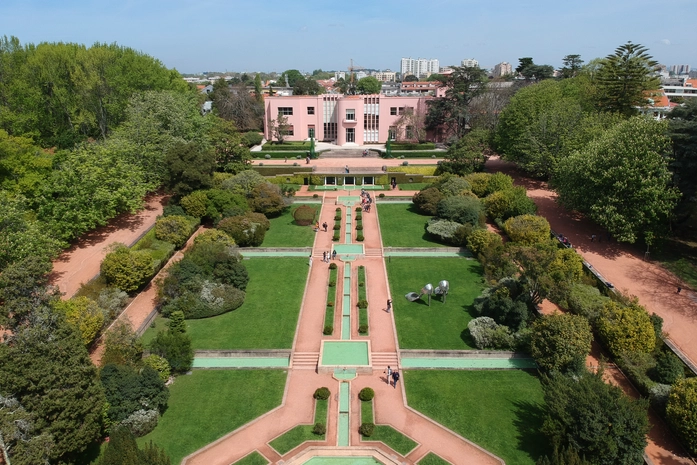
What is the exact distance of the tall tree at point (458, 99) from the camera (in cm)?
6669

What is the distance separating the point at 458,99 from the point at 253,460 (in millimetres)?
59003

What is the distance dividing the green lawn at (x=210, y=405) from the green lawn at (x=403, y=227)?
18.1 meters

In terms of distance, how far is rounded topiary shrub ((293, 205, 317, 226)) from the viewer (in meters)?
42.3

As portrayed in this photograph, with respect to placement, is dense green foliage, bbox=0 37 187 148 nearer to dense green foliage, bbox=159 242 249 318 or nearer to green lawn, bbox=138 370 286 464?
dense green foliage, bbox=159 242 249 318

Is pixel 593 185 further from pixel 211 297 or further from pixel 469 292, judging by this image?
pixel 211 297

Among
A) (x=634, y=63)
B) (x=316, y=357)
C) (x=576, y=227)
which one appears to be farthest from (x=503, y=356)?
(x=634, y=63)

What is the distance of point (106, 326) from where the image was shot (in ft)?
87.4

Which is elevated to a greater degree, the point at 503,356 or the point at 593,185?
the point at 593,185

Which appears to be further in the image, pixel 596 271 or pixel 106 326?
pixel 596 271

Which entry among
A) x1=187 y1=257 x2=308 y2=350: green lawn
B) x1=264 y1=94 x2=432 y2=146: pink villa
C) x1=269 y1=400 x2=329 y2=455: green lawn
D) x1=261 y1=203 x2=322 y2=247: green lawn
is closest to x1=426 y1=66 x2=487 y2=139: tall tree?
x1=264 y1=94 x2=432 y2=146: pink villa

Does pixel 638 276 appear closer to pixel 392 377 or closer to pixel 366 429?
pixel 392 377

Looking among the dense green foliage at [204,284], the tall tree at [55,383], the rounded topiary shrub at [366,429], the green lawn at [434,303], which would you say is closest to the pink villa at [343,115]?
the green lawn at [434,303]

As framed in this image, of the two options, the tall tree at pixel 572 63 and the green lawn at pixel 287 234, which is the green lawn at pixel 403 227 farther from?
the tall tree at pixel 572 63

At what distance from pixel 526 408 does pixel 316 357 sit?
1044 cm
